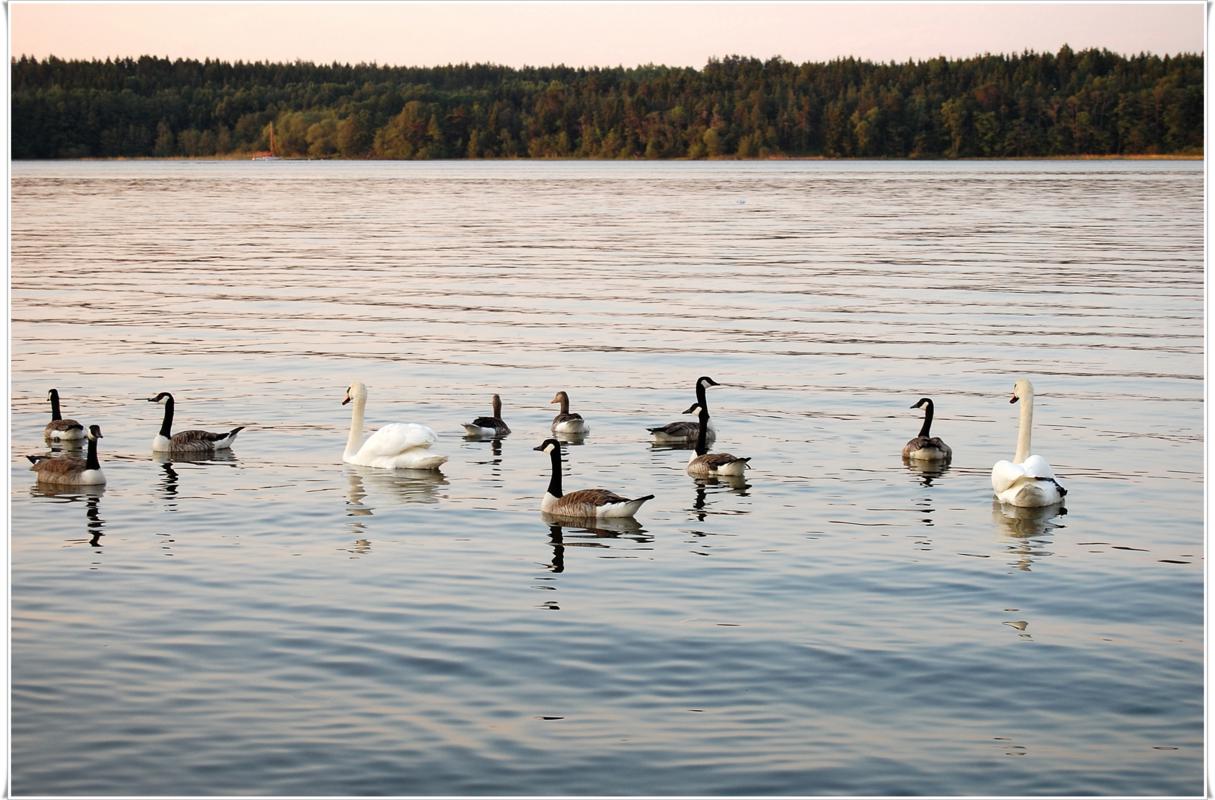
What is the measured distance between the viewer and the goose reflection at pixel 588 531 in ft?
54.5

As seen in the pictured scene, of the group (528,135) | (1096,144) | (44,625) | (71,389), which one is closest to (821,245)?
(1096,144)

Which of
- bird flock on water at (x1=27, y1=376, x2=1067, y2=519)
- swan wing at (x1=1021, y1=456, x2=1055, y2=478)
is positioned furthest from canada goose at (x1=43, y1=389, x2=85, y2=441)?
swan wing at (x1=1021, y1=456, x2=1055, y2=478)

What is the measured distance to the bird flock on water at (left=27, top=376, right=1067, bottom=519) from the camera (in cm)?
1759

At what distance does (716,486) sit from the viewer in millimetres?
19375

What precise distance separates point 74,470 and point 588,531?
5.97 m

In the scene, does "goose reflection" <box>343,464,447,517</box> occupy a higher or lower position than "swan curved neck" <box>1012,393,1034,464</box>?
lower

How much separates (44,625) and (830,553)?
22.3 ft

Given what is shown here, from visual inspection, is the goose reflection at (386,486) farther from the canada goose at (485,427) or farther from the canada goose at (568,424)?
the canada goose at (568,424)

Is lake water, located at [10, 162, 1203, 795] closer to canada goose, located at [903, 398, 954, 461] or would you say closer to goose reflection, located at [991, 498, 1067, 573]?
goose reflection, located at [991, 498, 1067, 573]

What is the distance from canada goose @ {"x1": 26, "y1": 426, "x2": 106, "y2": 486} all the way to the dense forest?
144 inches

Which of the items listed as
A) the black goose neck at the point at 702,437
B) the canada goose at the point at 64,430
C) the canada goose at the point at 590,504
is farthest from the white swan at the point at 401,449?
the canada goose at the point at 64,430

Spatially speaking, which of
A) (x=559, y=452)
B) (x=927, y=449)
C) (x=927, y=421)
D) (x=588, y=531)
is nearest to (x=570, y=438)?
(x=559, y=452)

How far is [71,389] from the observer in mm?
26531

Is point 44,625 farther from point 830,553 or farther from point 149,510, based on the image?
point 830,553
